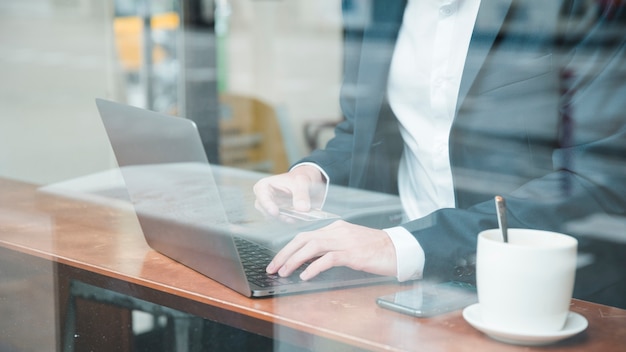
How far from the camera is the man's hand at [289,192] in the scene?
117 centimetres

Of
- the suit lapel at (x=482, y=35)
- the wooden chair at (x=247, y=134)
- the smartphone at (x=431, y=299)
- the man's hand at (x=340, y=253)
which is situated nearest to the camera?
the smartphone at (x=431, y=299)

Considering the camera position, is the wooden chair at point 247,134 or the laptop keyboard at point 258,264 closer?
the laptop keyboard at point 258,264

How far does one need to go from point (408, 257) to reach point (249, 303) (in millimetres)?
204

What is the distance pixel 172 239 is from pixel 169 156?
0.12 metres

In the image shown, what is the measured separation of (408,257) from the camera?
96cm

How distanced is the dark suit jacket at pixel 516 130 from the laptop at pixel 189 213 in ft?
0.63

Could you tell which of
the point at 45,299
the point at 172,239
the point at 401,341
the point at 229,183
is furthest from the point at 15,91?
the point at 401,341

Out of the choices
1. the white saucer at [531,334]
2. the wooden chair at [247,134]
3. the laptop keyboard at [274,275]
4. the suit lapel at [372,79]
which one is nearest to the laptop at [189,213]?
the laptop keyboard at [274,275]

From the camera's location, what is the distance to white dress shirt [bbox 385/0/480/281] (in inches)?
47.4

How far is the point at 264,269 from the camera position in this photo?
987mm

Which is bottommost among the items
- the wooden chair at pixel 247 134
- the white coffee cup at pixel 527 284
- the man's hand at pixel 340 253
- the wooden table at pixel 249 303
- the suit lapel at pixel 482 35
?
the wooden chair at pixel 247 134

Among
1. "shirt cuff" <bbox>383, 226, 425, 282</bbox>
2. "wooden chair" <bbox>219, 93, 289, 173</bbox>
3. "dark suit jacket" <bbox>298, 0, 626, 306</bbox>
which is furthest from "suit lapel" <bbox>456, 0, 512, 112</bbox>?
"wooden chair" <bbox>219, 93, 289, 173</bbox>

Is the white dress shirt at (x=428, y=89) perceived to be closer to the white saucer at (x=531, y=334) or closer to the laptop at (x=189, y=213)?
the laptop at (x=189, y=213)

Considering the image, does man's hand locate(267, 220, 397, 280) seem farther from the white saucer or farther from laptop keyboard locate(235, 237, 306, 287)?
the white saucer
